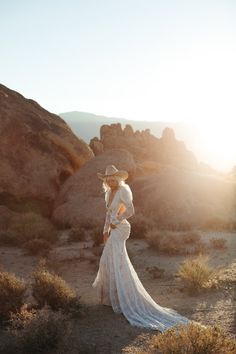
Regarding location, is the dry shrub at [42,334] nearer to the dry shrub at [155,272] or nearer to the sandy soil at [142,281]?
the sandy soil at [142,281]

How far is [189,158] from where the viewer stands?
48156 millimetres

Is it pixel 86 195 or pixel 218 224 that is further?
pixel 86 195

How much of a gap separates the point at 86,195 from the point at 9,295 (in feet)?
40.6

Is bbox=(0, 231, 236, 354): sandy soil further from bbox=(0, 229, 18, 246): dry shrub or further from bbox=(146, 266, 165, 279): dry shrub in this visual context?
bbox=(0, 229, 18, 246): dry shrub

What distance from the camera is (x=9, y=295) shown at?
785 centimetres

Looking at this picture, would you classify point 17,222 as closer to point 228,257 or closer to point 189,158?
point 228,257

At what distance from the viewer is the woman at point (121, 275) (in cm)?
761

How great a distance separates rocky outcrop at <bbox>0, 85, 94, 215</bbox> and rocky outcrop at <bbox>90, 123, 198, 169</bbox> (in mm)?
13527

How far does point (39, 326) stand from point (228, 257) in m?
7.82

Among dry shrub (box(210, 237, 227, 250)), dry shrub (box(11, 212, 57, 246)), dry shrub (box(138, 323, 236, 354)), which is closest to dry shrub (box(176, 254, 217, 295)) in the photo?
dry shrub (box(138, 323, 236, 354))

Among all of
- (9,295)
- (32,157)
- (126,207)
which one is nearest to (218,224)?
(32,157)

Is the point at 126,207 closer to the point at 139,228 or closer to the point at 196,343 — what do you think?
the point at 196,343

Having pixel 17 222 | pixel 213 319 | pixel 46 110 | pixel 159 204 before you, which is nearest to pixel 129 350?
pixel 213 319

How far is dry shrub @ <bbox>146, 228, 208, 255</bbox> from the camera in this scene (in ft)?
44.1
